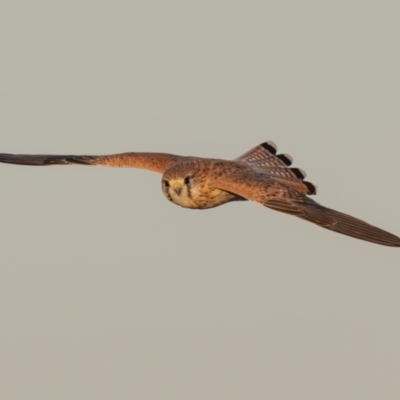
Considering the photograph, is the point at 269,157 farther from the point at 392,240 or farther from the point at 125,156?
the point at 392,240

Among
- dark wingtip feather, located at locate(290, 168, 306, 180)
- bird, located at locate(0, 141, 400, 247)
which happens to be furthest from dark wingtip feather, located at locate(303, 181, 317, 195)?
dark wingtip feather, located at locate(290, 168, 306, 180)

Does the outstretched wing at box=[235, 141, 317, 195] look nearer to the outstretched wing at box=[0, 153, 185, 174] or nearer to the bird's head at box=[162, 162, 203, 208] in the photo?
the outstretched wing at box=[0, 153, 185, 174]

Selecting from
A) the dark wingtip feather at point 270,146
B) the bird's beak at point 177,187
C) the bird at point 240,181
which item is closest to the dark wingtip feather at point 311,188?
the bird at point 240,181

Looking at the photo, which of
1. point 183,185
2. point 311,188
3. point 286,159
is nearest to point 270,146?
point 286,159

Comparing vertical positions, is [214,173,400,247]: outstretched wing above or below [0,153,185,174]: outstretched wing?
below

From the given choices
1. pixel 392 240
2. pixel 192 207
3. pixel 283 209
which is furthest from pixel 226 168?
pixel 392 240

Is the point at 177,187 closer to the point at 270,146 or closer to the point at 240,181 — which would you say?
the point at 240,181

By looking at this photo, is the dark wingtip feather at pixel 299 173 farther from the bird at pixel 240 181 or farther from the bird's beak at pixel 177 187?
the bird's beak at pixel 177 187
